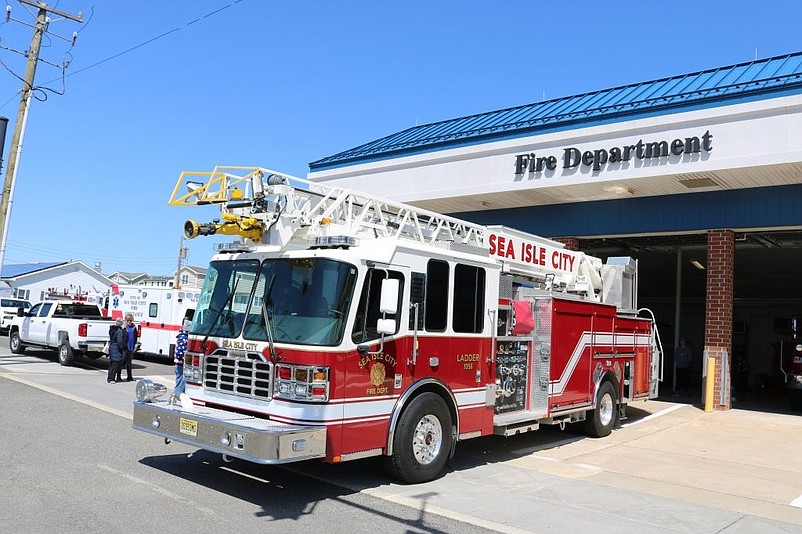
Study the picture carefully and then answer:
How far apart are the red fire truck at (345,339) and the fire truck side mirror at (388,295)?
0.01 metres

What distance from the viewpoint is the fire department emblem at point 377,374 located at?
285 inches

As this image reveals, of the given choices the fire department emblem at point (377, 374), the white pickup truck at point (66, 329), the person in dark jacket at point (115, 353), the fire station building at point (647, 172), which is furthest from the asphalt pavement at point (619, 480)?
the white pickup truck at point (66, 329)

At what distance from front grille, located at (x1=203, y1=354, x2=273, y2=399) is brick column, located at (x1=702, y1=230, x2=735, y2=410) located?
11245mm

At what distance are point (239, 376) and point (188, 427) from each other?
730 mm

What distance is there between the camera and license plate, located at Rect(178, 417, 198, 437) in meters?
6.88

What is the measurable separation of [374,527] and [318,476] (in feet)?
6.45

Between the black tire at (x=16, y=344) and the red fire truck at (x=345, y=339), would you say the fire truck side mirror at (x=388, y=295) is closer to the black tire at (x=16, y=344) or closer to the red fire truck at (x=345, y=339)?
the red fire truck at (x=345, y=339)

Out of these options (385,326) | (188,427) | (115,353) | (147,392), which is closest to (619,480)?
(385,326)

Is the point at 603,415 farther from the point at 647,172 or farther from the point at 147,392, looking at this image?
the point at 147,392

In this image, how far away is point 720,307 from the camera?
49.7 feet

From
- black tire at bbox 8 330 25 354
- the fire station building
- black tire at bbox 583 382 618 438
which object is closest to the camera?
black tire at bbox 583 382 618 438

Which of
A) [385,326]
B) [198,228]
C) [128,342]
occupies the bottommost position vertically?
[128,342]

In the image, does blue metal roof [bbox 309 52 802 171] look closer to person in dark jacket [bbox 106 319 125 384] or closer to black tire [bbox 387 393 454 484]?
person in dark jacket [bbox 106 319 125 384]

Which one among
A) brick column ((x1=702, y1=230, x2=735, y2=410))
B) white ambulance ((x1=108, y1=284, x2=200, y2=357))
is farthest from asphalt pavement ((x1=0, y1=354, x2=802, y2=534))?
white ambulance ((x1=108, y1=284, x2=200, y2=357))
